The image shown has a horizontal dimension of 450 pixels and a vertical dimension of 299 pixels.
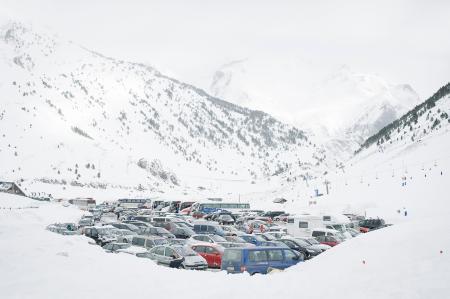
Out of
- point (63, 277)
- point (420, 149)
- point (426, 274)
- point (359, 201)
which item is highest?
point (420, 149)

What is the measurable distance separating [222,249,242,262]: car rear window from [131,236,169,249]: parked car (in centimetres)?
727

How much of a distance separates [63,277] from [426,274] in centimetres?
956

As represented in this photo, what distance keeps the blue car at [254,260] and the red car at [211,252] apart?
5197mm

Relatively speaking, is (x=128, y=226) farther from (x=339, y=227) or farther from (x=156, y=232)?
(x=339, y=227)

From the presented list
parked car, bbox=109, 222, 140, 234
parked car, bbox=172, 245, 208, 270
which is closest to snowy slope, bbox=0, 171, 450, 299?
parked car, bbox=172, 245, 208, 270

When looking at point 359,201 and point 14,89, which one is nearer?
point 359,201

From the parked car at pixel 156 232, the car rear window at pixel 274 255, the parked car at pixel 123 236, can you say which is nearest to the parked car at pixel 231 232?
Answer: the parked car at pixel 156 232

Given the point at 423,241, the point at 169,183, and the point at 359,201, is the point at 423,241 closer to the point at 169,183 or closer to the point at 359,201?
the point at 359,201

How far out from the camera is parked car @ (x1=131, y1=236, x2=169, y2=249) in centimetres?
2622

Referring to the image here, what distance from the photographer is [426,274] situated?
10.4 m

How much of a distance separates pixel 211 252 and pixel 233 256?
602 centimetres

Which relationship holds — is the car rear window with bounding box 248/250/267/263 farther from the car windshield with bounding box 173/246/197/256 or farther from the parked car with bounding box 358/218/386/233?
the parked car with bounding box 358/218/386/233

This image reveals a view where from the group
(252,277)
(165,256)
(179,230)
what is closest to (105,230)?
(179,230)

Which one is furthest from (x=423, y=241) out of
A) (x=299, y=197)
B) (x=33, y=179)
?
(x=33, y=179)
